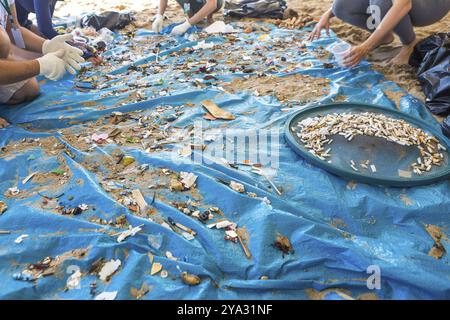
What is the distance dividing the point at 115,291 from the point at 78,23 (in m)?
4.39

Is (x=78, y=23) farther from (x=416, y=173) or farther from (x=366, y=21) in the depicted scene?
(x=416, y=173)

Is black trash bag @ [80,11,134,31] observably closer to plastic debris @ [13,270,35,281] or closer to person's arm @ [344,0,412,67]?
person's arm @ [344,0,412,67]

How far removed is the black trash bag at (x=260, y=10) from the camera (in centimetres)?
503

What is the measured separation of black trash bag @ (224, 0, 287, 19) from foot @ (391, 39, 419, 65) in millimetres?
1945

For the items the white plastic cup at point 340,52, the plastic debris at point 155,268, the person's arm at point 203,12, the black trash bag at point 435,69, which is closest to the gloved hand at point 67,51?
the plastic debris at point 155,268

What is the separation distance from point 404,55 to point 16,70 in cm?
350

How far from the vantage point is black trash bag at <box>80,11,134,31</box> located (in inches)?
184

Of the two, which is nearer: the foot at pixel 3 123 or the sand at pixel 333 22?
the foot at pixel 3 123

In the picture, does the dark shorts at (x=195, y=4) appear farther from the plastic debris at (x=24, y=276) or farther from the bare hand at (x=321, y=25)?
the plastic debris at (x=24, y=276)

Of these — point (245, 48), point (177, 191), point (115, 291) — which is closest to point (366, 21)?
point (245, 48)

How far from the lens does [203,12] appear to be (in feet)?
15.1

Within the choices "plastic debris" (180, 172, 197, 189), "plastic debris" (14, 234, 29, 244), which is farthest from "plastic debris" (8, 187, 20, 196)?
"plastic debris" (180, 172, 197, 189)

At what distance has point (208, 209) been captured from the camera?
194 cm

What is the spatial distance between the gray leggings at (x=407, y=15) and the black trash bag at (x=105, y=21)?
9.14 ft
